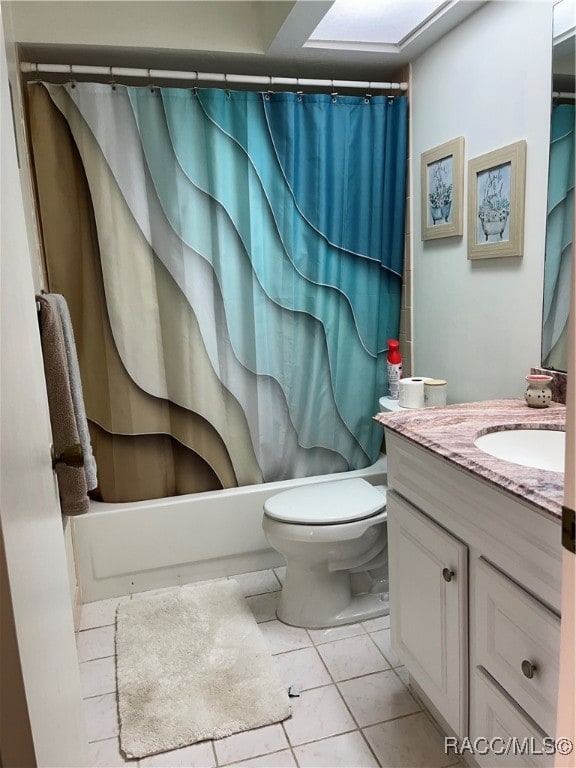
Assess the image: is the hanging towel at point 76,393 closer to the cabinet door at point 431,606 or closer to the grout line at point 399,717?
the cabinet door at point 431,606

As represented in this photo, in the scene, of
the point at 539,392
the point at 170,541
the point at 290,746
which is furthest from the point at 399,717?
the point at 170,541

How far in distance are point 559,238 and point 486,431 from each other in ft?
2.03

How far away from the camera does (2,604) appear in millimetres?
687

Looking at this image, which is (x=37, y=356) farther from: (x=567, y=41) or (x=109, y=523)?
(x=567, y=41)

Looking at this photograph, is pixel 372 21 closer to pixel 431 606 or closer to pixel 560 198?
pixel 560 198

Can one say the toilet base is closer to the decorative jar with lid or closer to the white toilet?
the white toilet

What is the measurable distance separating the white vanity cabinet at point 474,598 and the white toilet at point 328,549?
0.32 m

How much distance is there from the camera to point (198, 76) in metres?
2.28

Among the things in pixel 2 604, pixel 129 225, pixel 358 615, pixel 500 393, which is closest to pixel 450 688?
pixel 358 615

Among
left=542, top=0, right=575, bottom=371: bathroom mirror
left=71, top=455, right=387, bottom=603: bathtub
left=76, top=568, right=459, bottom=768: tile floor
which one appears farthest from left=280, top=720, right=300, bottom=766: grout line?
left=542, top=0, right=575, bottom=371: bathroom mirror

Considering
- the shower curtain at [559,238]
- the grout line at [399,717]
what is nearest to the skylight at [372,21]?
the shower curtain at [559,238]

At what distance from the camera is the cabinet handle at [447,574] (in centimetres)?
139

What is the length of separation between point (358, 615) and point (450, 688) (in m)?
0.74

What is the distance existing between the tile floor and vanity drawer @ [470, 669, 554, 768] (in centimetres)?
27
